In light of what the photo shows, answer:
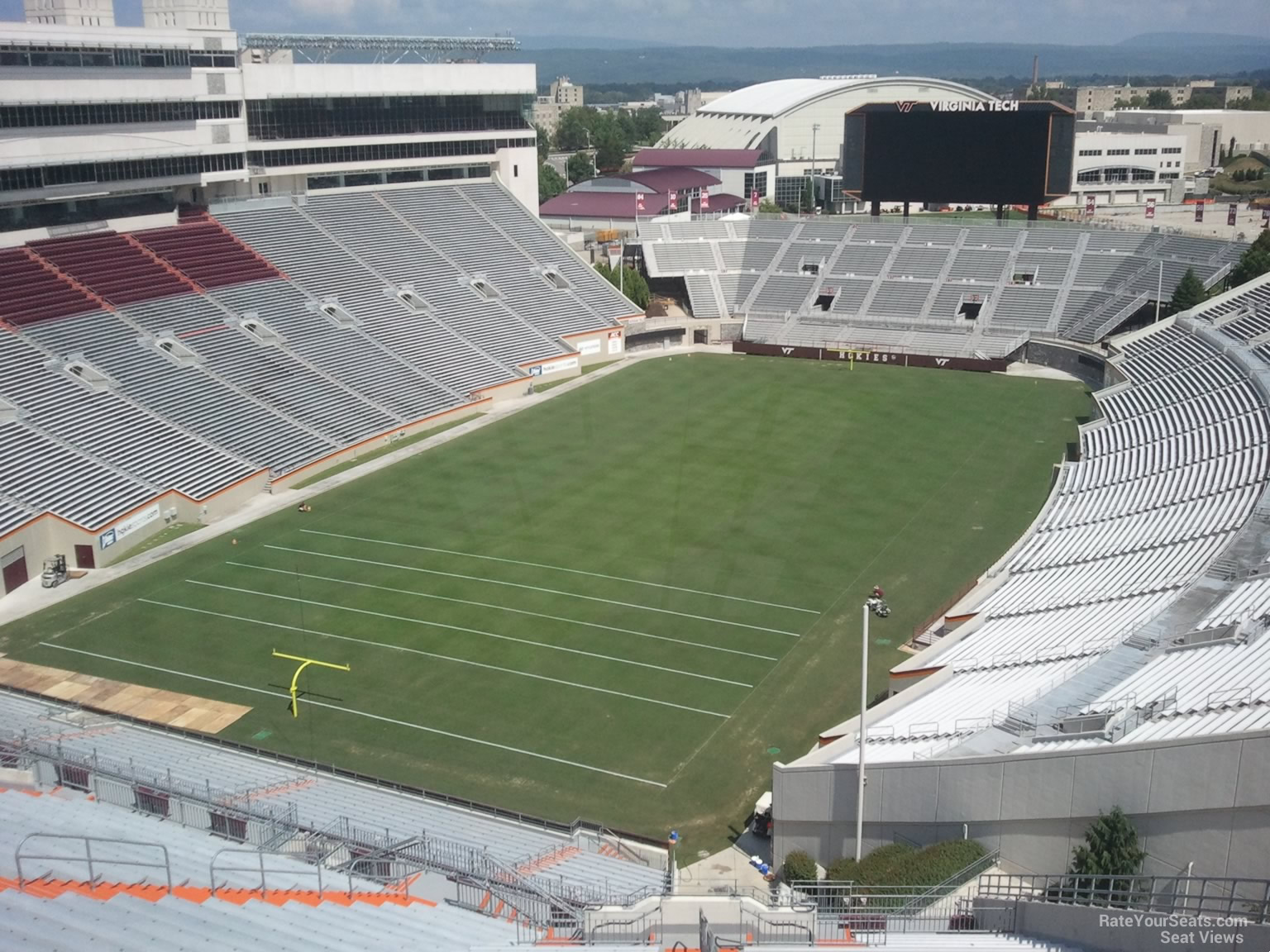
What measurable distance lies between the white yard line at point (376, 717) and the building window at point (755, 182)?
83.5m

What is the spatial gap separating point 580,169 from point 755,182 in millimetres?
32057

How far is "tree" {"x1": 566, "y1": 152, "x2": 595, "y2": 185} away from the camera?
13112cm

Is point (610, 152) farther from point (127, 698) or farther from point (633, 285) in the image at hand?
point (127, 698)

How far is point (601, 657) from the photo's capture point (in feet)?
92.0

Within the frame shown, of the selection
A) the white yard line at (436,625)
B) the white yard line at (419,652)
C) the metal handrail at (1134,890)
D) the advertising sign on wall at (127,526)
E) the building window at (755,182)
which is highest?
the building window at (755,182)

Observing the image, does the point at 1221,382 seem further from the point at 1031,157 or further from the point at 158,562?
the point at 158,562

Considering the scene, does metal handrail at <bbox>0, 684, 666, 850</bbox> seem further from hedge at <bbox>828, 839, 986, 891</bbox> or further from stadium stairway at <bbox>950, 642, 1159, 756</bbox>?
stadium stairway at <bbox>950, 642, 1159, 756</bbox>

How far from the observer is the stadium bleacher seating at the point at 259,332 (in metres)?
38.3

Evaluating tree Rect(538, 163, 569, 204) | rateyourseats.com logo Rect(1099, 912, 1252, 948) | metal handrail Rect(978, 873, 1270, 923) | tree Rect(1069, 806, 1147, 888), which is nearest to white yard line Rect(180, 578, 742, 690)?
metal handrail Rect(978, 873, 1270, 923)

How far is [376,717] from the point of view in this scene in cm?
2559

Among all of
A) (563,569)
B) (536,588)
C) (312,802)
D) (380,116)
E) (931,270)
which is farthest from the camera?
(931,270)

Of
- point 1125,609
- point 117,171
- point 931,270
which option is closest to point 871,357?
point 931,270

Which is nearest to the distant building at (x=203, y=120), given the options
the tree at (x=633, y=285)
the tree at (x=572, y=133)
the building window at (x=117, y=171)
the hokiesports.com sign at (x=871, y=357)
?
the building window at (x=117, y=171)

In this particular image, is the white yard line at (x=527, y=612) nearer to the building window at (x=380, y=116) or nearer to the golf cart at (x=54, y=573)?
the golf cart at (x=54, y=573)
